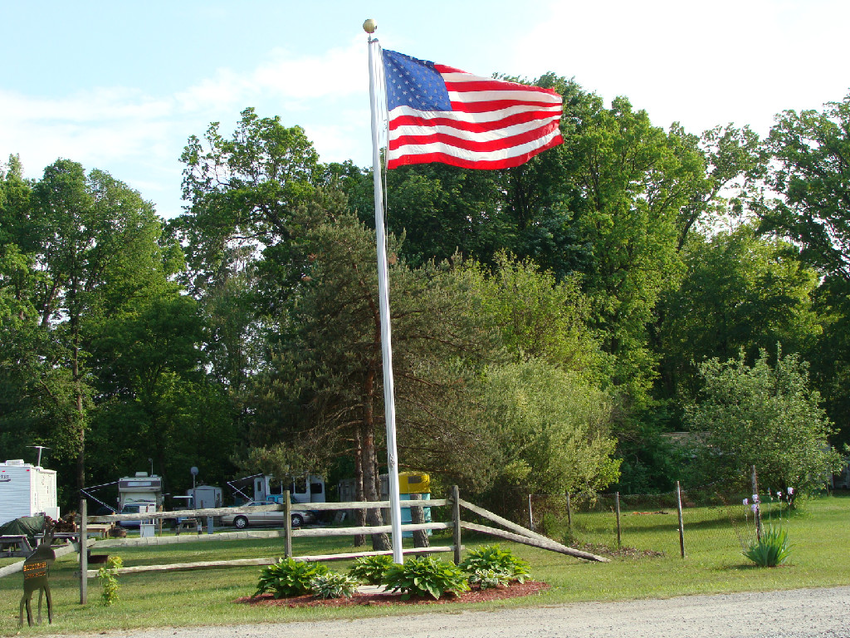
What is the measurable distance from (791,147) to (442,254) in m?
21.0

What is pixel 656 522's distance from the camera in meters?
24.4

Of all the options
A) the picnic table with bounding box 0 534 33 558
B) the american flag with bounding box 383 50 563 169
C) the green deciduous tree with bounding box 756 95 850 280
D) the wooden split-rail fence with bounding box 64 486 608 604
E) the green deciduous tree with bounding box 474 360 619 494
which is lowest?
the picnic table with bounding box 0 534 33 558

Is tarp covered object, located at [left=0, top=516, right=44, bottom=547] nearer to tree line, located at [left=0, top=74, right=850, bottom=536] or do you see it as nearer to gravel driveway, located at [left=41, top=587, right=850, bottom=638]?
tree line, located at [left=0, top=74, right=850, bottom=536]

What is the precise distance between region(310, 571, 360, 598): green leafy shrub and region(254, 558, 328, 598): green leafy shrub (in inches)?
7.6

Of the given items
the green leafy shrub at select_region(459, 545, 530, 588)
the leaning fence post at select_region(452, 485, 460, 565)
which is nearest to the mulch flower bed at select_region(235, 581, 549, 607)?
the green leafy shrub at select_region(459, 545, 530, 588)

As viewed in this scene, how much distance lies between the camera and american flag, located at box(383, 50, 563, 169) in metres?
11.7

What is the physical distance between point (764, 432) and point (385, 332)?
16.6 m

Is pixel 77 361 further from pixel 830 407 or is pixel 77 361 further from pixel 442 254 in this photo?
pixel 830 407

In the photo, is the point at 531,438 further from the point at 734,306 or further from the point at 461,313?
the point at 734,306

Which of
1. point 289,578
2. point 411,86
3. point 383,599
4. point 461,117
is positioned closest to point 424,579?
point 383,599

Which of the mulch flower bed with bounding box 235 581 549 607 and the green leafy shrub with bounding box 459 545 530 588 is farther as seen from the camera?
the green leafy shrub with bounding box 459 545 530 588

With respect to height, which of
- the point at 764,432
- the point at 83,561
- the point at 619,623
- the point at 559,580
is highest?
the point at 764,432

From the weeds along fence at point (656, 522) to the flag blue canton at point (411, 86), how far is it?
8.84 m

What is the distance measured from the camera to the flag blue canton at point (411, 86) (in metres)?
11.8
